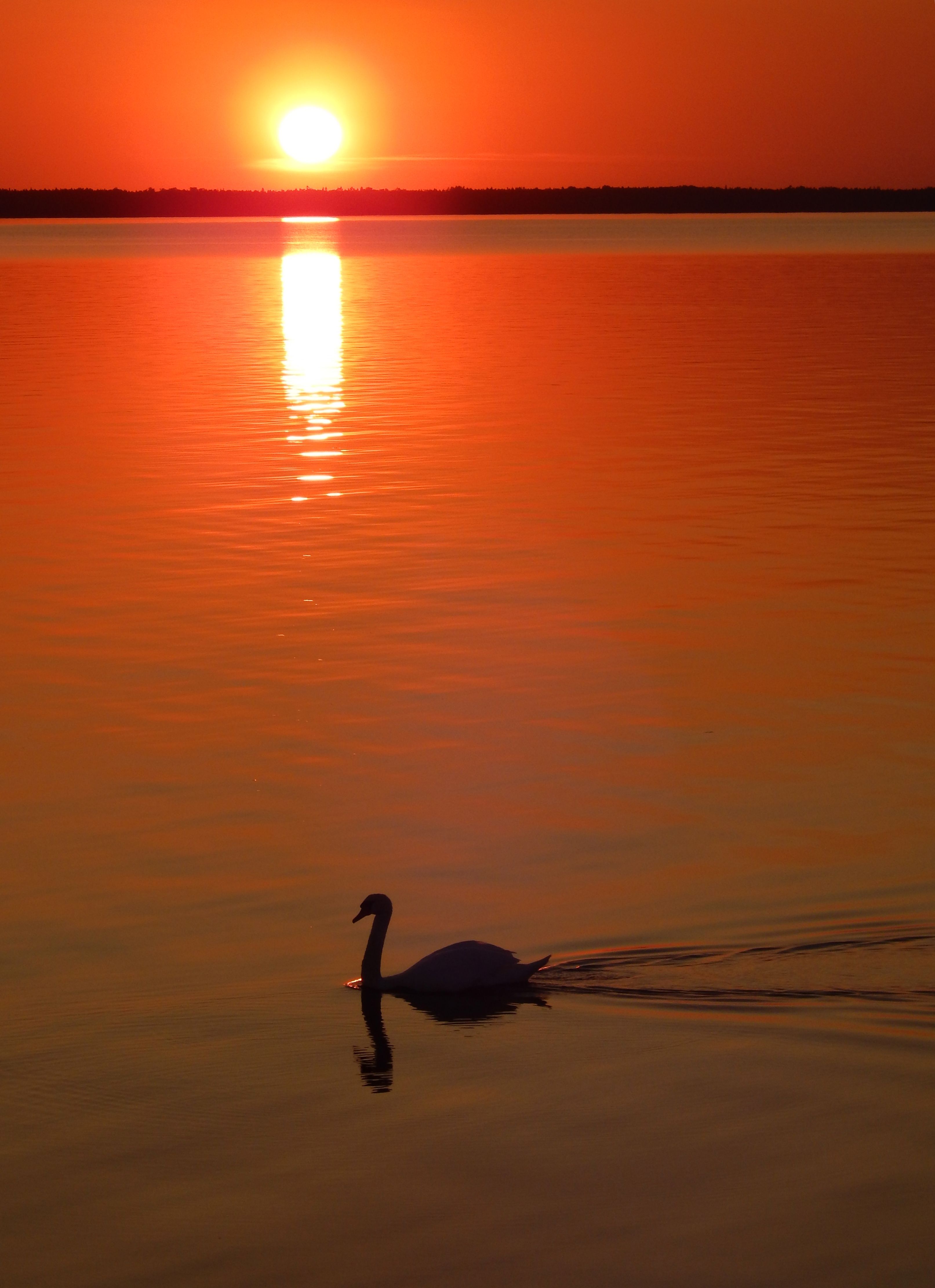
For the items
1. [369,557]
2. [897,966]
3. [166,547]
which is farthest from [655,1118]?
[166,547]

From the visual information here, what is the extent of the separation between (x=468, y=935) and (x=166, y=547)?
10.5m

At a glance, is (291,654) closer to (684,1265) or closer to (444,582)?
(444,582)

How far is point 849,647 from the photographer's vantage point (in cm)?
1395

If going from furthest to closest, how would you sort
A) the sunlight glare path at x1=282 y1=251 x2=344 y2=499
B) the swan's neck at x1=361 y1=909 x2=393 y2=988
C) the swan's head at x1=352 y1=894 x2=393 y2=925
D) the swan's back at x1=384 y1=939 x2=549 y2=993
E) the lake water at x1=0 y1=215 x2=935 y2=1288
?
1. the sunlight glare path at x1=282 y1=251 x2=344 y2=499
2. the swan's head at x1=352 y1=894 x2=393 y2=925
3. the swan's neck at x1=361 y1=909 x2=393 y2=988
4. the swan's back at x1=384 y1=939 x2=549 y2=993
5. the lake water at x1=0 y1=215 x2=935 y2=1288

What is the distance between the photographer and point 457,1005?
26.6 ft

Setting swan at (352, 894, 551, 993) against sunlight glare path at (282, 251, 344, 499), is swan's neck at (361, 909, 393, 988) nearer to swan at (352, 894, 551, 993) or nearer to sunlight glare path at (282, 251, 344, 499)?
swan at (352, 894, 551, 993)

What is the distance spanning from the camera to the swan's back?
26.1 ft

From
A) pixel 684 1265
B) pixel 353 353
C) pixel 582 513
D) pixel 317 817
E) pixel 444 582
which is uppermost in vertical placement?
pixel 353 353

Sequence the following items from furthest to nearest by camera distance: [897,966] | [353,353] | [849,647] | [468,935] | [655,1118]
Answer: [353,353], [849,647], [468,935], [897,966], [655,1118]

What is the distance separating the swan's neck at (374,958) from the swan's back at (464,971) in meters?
0.05

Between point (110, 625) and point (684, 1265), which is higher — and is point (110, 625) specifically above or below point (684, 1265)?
above

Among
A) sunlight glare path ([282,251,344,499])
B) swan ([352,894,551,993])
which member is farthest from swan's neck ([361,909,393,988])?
sunlight glare path ([282,251,344,499])

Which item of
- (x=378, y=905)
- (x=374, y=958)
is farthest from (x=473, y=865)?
(x=374, y=958)

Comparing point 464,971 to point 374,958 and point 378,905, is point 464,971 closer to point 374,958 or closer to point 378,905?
point 374,958
